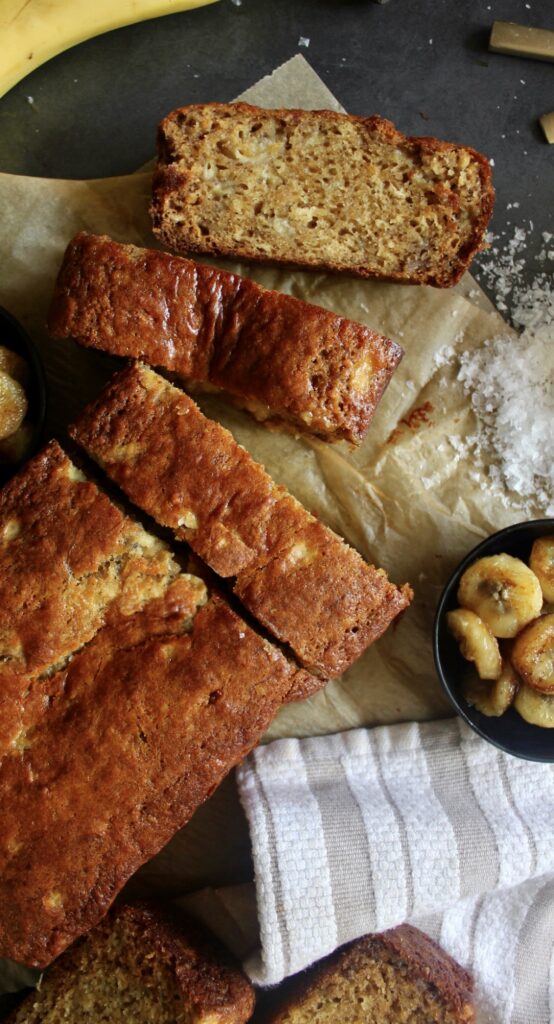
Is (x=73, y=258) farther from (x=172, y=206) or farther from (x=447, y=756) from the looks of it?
(x=447, y=756)

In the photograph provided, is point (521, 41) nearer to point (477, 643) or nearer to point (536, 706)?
point (477, 643)

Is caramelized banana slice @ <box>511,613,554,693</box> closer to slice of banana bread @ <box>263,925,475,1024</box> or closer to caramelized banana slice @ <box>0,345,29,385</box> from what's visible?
slice of banana bread @ <box>263,925,475,1024</box>

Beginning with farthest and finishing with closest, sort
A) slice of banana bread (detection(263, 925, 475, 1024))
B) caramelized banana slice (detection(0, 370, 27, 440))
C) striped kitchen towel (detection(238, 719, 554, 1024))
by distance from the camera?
slice of banana bread (detection(263, 925, 475, 1024)) < striped kitchen towel (detection(238, 719, 554, 1024)) < caramelized banana slice (detection(0, 370, 27, 440))

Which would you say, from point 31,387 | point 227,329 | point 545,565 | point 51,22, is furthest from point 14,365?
point 545,565

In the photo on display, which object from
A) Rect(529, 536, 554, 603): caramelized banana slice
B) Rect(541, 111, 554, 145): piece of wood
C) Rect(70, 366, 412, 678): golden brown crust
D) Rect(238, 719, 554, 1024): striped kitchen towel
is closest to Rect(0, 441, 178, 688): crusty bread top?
Rect(70, 366, 412, 678): golden brown crust

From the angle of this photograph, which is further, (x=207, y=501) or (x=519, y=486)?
(x=519, y=486)

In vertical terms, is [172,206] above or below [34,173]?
below

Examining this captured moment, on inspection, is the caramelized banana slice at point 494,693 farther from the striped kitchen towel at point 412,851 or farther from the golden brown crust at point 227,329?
the golden brown crust at point 227,329

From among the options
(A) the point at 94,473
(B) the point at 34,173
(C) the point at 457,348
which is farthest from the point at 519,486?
(B) the point at 34,173

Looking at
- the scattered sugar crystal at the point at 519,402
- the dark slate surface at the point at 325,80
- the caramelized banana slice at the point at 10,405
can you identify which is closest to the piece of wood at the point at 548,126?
the dark slate surface at the point at 325,80
